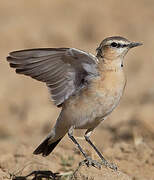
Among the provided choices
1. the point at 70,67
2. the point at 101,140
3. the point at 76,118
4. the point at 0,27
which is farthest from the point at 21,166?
the point at 0,27

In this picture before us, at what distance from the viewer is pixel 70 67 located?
7.49 metres

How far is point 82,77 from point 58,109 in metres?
5.57

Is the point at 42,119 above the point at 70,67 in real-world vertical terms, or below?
below

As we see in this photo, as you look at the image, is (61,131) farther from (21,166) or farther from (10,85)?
(10,85)

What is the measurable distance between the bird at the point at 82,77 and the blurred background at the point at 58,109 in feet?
3.08

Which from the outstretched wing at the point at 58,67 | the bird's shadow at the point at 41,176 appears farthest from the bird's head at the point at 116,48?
the bird's shadow at the point at 41,176

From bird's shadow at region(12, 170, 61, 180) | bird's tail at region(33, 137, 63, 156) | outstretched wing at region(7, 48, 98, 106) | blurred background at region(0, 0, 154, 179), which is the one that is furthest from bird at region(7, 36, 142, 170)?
blurred background at region(0, 0, 154, 179)

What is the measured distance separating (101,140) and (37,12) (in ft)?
28.9

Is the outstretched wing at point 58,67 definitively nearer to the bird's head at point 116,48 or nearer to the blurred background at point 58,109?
the bird's head at point 116,48

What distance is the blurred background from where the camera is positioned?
872 cm

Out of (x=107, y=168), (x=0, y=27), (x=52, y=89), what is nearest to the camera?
(x=107, y=168)

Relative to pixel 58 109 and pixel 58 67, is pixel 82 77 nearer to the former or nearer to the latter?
pixel 58 67

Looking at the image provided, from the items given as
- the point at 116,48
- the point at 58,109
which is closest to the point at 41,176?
the point at 116,48

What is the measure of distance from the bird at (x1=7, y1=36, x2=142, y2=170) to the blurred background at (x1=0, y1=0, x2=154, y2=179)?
94 centimetres
